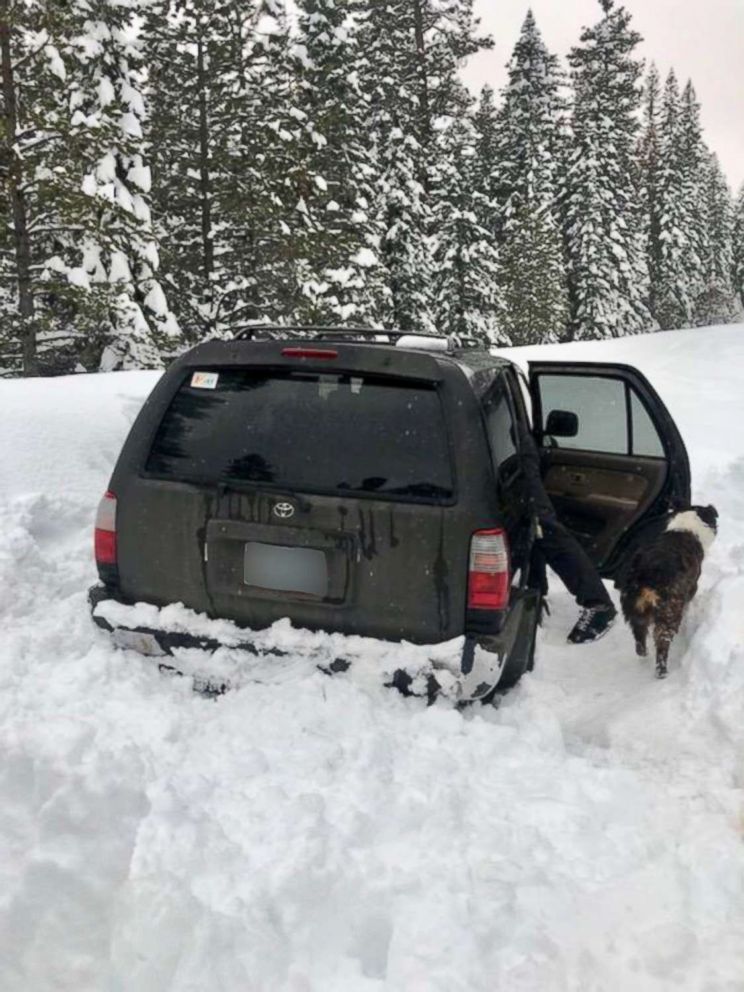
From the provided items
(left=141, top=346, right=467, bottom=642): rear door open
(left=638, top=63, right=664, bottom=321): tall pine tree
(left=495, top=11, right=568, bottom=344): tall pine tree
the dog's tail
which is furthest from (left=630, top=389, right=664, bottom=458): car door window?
(left=638, top=63, right=664, bottom=321): tall pine tree

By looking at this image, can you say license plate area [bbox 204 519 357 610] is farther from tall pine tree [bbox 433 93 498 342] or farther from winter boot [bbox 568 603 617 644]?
tall pine tree [bbox 433 93 498 342]

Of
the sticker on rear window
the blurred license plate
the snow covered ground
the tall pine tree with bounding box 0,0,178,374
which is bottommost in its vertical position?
the snow covered ground

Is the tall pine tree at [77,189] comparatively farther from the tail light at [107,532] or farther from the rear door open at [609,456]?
the tail light at [107,532]

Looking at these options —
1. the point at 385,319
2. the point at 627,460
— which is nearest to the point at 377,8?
the point at 385,319

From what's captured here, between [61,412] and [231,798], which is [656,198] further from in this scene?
[231,798]

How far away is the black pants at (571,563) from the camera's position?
14.6 feet

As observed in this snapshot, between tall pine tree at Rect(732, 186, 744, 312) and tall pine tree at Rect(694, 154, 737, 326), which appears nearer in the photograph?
→ tall pine tree at Rect(694, 154, 737, 326)

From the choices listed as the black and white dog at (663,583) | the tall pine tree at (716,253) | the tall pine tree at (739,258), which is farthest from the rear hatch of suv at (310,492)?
the tall pine tree at (739,258)

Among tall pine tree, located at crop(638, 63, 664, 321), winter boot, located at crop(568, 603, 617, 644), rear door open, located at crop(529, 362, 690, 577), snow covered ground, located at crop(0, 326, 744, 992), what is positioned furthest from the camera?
tall pine tree, located at crop(638, 63, 664, 321)

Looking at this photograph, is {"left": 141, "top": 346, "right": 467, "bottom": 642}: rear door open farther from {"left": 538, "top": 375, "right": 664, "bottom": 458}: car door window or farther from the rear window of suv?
{"left": 538, "top": 375, "right": 664, "bottom": 458}: car door window

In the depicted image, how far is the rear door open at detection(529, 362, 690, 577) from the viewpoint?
5422mm

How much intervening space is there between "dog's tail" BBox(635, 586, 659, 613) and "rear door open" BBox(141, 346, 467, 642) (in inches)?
72.1

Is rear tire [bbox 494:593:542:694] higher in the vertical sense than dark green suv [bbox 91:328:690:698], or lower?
lower

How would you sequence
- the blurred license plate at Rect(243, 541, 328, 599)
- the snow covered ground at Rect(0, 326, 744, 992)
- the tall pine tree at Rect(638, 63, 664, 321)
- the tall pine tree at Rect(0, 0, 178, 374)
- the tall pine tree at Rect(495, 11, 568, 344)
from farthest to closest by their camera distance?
the tall pine tree at Rect(638, 63, 664, 321)
the tall pine tree at Rect(495, 11, 568, 344)
the tall pine tree at Rect(0, 0, 178, 374)
the blurred license plate at Rect(243, 541, 328, 599)
the snow covered ground at Rect(0, 326, 744, 992)
